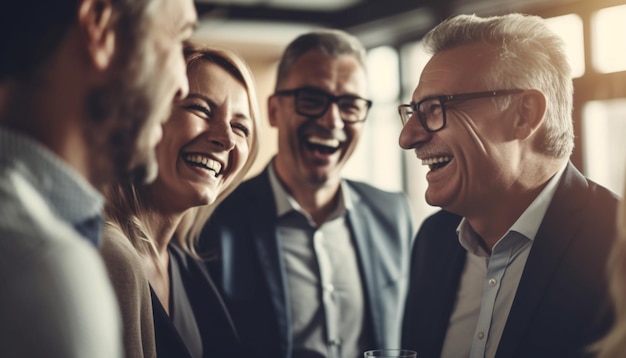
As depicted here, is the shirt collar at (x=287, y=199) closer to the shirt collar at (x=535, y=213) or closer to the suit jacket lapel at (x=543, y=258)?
the shirt collar at (x=535, y=213)

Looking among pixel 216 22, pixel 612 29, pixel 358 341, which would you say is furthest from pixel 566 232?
pixel 216 22

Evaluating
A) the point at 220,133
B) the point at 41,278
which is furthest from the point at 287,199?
the point at 41,278

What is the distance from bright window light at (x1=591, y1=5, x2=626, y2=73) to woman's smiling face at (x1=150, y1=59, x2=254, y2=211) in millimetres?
3319

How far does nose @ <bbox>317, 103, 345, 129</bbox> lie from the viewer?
2514mm

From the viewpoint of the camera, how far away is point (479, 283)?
1862 millimetres

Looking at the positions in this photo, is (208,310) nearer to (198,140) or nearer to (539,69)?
(198,140)

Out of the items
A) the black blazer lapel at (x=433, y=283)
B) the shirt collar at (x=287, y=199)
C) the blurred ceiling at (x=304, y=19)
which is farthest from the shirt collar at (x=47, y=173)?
the blurred ceiling at (x=304, y=19)

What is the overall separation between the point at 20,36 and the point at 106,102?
151mm

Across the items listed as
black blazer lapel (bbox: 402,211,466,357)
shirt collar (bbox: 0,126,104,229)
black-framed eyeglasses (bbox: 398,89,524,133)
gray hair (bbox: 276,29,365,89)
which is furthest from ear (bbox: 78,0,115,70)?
gray hair (bbox: 276,29,365,89)

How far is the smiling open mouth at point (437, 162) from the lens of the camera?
73.9 inches

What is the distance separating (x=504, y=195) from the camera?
1787mm

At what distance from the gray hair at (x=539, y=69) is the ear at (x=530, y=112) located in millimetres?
19

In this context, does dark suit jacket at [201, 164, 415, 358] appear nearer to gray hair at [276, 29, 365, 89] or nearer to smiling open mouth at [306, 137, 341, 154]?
smiling open mouth at [306, 137, 341, 154]

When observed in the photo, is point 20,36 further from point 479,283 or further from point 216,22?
point 216,22
